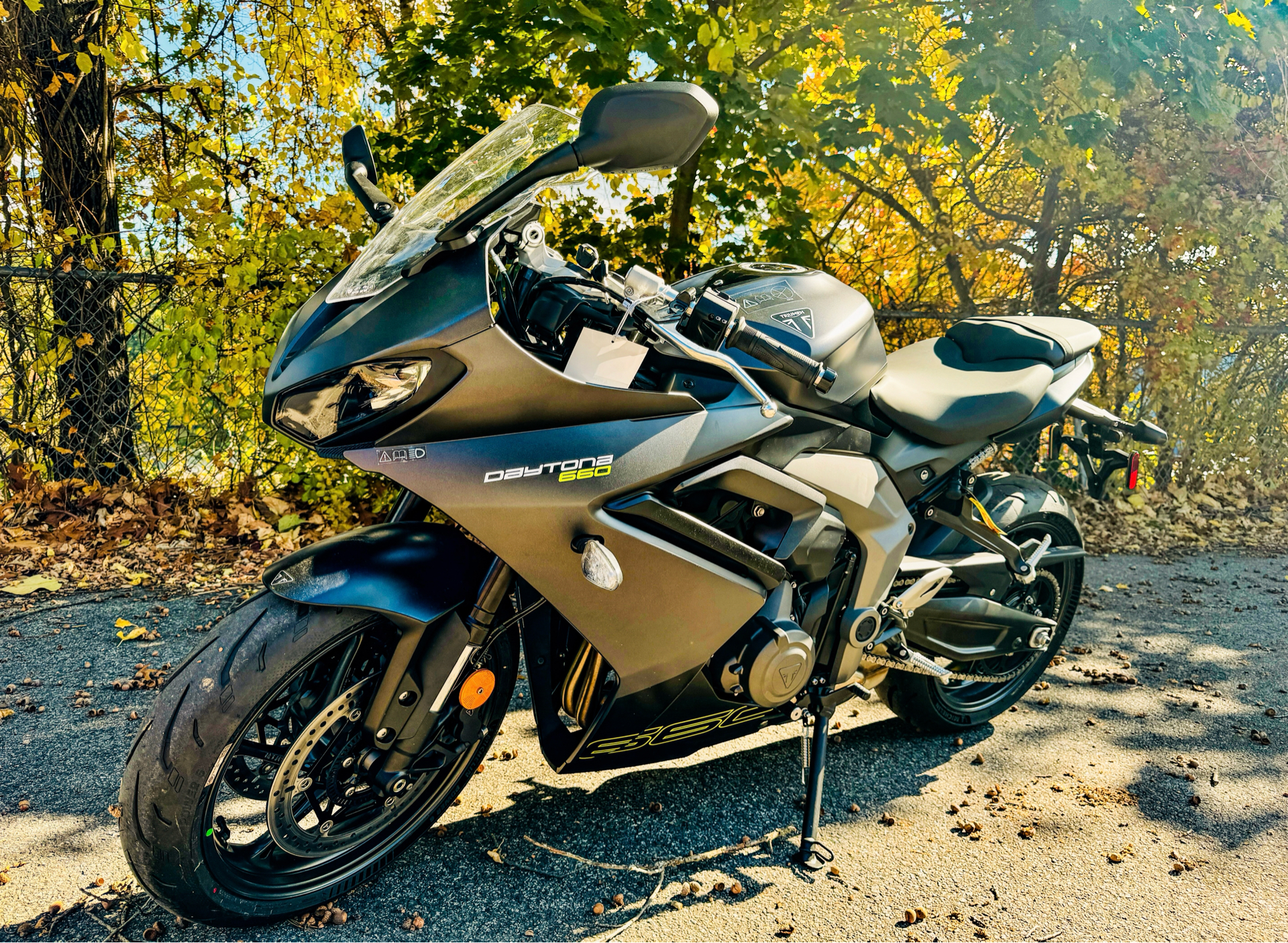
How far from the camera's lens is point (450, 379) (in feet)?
5.92

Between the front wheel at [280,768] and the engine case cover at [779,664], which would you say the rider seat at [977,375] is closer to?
the engine case cover at [779,664]

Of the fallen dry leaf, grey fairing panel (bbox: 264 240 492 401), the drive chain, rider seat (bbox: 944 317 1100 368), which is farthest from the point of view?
the fallen dry leaf

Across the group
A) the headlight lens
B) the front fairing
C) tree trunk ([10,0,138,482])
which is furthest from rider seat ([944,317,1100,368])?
tree trunk ([10,0,138,482])

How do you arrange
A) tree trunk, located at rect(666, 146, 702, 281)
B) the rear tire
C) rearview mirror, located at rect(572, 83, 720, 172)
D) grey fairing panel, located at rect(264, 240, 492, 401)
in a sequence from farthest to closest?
tree trunk, located at rect(666, 146, 702, 281)
the rear tire
grey fairing panel, located at rect(264, 240, 492, 401)
rearview mirror, located at rect(572, 83, 720, 172)

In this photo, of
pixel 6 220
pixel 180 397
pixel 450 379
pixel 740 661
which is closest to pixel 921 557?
pixel 740 661

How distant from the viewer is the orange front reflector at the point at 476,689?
2.11 metres

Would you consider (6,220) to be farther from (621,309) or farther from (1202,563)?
(1202,563)

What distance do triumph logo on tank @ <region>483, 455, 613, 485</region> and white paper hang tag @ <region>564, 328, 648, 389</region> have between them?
0.56ft

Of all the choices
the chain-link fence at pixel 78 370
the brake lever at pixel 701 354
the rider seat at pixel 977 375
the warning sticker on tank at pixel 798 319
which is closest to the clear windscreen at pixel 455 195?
the brake lever at pixel 701 354

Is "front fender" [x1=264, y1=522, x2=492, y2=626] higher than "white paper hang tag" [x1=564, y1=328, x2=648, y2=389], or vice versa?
"white paper hang tag" [x1=564, y1=328, x2=648, y2=389]

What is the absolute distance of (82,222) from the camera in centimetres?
503

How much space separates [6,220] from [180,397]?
52.7 inches

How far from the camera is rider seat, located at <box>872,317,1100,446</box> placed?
8.23 ft

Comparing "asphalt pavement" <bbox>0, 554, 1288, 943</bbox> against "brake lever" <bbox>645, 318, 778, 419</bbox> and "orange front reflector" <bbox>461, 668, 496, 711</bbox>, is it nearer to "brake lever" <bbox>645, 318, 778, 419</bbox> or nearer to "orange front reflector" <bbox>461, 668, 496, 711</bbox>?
"orange front reflector" <bbox>461, 668, 496, 711</bbox>
